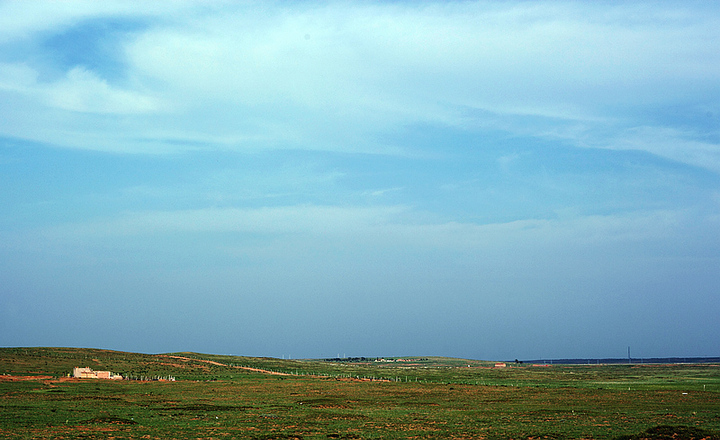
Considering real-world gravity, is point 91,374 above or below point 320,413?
below

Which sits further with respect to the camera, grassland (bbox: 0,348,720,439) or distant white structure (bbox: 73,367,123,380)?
distant white structure (bbox: 73,367,123,380)

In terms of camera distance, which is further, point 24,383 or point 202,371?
point 202,371

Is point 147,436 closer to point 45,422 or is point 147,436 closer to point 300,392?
point 45,422

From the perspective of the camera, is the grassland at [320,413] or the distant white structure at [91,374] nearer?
the grassland at [320,413]

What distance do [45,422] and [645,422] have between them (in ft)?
143

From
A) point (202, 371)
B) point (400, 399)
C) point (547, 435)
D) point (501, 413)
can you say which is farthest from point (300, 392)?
point (202, 371)

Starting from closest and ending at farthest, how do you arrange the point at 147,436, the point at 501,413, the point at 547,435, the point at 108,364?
the point at 147,436
the point at 547,435
the point at 501,413
the point at 108,364

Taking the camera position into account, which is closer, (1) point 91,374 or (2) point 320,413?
(2) point 320,413

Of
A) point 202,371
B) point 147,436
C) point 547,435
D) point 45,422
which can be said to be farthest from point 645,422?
point 202,371

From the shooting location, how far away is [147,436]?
3619 centimetres

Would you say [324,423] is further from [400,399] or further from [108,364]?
[108,364]

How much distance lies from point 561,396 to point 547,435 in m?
40.5

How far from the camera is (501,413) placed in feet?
175

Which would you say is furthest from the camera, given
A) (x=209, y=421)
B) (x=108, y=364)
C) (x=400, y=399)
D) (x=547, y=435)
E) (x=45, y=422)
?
(x=108, y=364)
